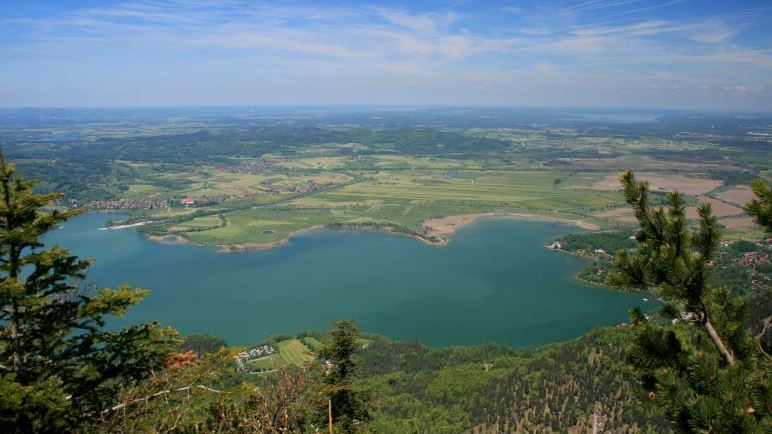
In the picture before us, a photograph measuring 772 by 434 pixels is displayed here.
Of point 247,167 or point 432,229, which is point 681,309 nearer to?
point 432,229

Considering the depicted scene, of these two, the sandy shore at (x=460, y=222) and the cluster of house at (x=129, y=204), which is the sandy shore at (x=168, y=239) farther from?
the sandy shore at (x=460, y=222)

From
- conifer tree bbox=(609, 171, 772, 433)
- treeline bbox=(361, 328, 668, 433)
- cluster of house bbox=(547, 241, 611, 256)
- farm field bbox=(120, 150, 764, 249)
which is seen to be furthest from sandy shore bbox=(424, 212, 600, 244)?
conifer tree bbox=(609, 171, 772, 433)

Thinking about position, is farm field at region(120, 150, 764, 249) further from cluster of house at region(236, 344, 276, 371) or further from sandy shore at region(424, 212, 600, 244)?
cluster of house at region(236, 344, 276, 371)

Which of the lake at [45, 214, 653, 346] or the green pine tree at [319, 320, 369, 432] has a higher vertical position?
the green pine tree at [319, 320, 369, 432]

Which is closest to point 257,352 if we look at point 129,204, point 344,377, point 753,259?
point 344,377

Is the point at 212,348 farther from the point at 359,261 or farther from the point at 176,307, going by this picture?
the point at 359,261

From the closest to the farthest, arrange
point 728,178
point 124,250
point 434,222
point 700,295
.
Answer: point 700,295, point 124,250, point 434,222, point 728,178

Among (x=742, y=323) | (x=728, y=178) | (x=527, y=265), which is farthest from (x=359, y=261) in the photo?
(x=728, y=178)

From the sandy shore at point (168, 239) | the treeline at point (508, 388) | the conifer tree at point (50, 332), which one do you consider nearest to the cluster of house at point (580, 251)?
the treeline at point (508, 388)
